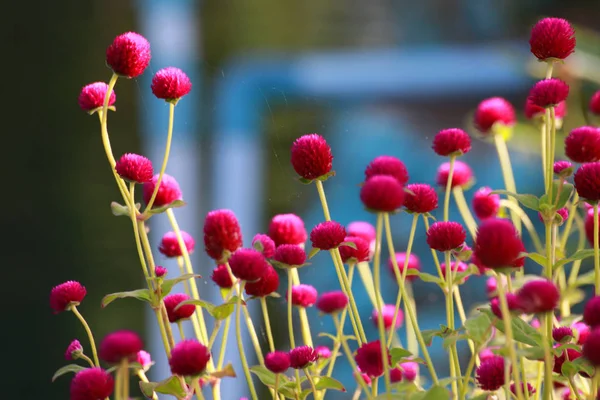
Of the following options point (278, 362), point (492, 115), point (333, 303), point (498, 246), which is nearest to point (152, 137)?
point (492, 115)

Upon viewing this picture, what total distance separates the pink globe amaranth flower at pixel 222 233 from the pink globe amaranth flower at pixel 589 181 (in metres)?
0.22

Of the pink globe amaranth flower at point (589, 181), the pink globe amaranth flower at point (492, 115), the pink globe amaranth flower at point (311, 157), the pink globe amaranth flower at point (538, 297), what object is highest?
the pink globe amaranth flower at point (311, 157)

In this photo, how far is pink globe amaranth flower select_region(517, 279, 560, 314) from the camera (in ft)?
1.38

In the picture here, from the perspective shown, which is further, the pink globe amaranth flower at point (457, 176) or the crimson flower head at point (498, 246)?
the pink globe amaranth flower at point (457, 176)

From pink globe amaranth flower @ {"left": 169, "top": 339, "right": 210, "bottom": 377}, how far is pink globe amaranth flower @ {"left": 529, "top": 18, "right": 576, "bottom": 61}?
311 millimetres

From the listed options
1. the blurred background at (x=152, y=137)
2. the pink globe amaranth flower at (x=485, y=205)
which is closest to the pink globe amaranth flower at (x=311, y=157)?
the pink globe amaranth flower at (x=485, y=205)

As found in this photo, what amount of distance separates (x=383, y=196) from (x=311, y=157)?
0.13 metres

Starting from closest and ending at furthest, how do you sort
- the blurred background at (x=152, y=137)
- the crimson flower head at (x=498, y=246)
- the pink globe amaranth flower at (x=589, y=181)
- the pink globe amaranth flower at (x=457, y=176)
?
the crimson flower head at (x=498, y=246) → the pink globe amaranth flower at (x=589, y=181) → the pink globe amaranth flower at (x=457, y=176) → the blurred background at (x=152, y=137)

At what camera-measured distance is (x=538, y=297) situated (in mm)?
422

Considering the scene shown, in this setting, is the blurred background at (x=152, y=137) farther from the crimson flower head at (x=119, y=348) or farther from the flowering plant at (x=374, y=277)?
the crimson flower head at (x=119, y=348)

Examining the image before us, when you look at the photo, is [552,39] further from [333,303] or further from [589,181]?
[333,303]

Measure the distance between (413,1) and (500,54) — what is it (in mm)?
988

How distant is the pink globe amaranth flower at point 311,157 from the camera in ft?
1.90

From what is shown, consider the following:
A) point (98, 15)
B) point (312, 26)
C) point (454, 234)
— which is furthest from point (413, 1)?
point (454, 234)
